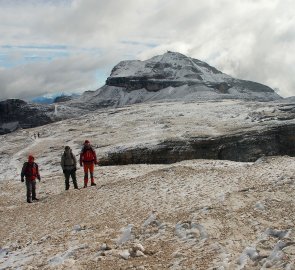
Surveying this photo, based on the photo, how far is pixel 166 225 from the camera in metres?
14.6

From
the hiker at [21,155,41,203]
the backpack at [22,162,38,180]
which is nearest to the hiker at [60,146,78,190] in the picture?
the hiker at [21,155,41,203]

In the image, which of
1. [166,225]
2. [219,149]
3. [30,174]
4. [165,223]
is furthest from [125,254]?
[219,149]

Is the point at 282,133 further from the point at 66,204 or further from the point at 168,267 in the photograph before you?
the point at 168,267

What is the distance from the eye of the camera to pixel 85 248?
45.3ft

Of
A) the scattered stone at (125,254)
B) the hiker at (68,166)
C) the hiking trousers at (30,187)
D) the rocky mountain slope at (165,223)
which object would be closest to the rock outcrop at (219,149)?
the hiker at (68,166)

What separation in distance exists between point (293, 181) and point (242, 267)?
7933mm

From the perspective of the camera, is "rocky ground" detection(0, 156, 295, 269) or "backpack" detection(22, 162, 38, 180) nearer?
"rocky ground" detection(0, 156, 295, 269)

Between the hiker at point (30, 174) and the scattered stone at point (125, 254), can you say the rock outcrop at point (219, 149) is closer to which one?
the hiker at point (30, 174)

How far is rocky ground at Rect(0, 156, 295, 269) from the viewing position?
1170 cm

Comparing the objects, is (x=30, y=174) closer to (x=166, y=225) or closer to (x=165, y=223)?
(x=165, y=223)

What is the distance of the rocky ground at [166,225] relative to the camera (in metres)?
11.7

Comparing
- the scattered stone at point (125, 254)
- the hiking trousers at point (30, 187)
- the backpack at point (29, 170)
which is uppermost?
the backpack at point (29, 170)

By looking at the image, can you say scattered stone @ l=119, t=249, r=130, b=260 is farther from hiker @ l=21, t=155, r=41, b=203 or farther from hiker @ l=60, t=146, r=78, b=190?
hiker @ l=60, t=146, r=78, b=190

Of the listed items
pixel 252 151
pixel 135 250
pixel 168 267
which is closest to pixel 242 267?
pixel 168 267
